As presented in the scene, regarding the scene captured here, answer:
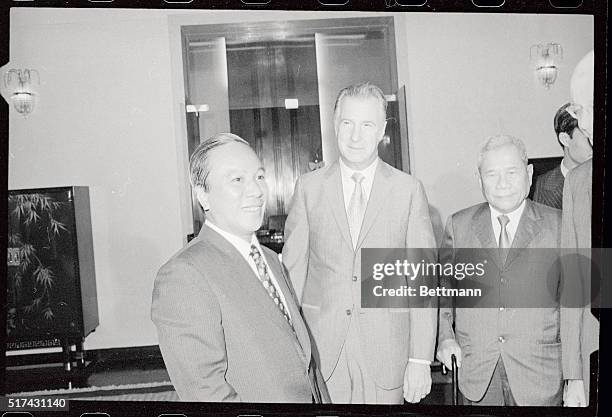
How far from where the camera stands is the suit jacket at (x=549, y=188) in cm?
211

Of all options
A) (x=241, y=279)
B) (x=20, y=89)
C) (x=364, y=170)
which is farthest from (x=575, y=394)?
(x=20, y=89)

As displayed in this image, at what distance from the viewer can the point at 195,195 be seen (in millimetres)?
2066

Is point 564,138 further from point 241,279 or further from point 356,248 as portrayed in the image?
point 241,279

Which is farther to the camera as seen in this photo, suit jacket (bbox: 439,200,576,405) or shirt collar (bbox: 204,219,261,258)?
suit jacket (bbox: 439,200,576,405)

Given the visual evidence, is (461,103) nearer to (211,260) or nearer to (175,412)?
(211,260)

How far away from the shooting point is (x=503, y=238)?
211 centimetres

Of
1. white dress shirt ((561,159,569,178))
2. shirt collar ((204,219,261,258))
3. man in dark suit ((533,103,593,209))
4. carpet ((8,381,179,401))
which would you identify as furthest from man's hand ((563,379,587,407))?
carpet ((8,381,179,401))

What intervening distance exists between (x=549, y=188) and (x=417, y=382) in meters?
0.80

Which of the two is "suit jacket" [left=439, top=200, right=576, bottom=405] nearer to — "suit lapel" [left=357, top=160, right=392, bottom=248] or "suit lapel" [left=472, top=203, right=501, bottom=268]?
"suit lapel" [left=472, top=203, right=501, bottom=268]

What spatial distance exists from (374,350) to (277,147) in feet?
2.50

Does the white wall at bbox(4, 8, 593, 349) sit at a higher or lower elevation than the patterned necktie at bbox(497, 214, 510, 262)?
higher

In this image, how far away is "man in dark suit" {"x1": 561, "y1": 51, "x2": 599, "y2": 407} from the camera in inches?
83.3

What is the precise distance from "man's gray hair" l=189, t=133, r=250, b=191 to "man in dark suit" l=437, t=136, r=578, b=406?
80cm

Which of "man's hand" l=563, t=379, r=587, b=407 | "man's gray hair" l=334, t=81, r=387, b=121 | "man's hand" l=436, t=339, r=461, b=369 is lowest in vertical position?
"man's hand" l=563, t=379, r=587, b=407
